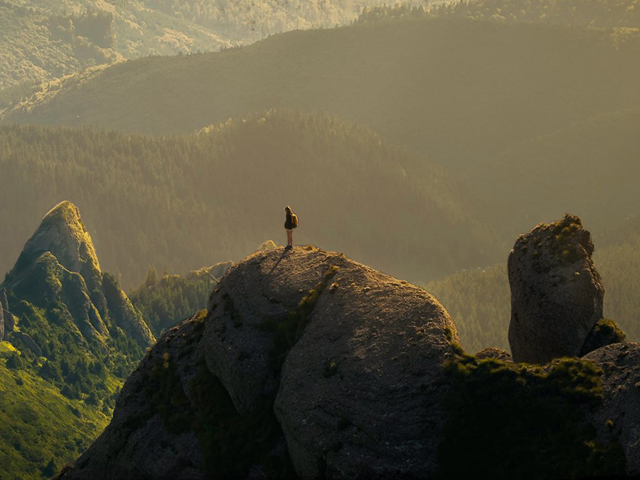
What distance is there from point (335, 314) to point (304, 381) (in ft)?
21.1

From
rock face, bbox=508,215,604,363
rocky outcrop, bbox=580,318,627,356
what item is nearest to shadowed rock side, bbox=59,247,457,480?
rock face, bbox=508,215,604,363

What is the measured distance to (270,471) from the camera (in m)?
95.9

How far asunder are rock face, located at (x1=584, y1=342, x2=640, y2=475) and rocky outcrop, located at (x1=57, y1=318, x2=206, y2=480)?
34337 mm

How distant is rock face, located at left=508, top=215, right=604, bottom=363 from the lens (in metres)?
96.7

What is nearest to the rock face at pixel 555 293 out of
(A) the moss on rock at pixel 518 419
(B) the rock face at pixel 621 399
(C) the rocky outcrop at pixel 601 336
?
(C) the rocky outcrop at pixel 601 336

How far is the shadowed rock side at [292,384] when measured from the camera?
8894cm

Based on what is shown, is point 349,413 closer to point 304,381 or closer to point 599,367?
point 304,381

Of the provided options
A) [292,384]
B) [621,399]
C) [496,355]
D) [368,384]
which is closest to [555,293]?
[496,355]

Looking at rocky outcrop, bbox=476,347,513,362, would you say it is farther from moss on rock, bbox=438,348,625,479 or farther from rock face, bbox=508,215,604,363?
moss on rock, bbox=438,348,625,479

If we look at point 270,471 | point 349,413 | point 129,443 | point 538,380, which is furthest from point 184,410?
point 538,380

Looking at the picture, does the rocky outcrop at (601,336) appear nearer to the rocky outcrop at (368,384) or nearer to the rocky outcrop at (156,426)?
the rocky outcrop at (368,384)

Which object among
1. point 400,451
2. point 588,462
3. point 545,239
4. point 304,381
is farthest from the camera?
point 545,239

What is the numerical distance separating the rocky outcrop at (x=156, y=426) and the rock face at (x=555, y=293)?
29731mm

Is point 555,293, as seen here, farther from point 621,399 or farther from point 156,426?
point 156,426
